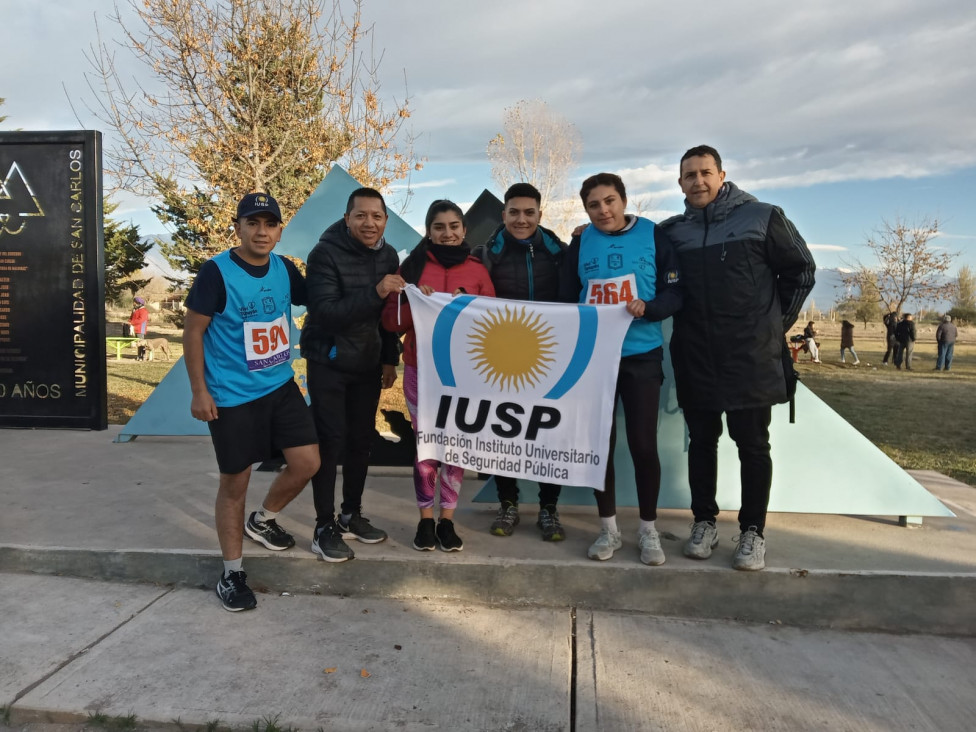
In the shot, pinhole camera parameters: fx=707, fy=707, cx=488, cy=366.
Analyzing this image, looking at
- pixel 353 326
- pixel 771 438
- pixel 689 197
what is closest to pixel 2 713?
pixel 353 326

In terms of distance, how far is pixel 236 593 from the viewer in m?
3.43

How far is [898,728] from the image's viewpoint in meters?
2.53

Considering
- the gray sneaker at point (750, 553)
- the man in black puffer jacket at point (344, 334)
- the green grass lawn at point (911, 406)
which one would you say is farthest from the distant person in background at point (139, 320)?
the gray sneaker at point (750, 553)

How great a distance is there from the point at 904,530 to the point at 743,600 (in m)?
1.50

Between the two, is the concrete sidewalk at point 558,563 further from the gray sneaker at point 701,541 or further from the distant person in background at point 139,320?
the distant person in background at point 139,320

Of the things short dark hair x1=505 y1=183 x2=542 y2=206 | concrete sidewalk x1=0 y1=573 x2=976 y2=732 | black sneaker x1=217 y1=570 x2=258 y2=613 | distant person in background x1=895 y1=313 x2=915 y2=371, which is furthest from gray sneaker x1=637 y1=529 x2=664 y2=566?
distant person in background x1=895 y1=313 x2=915 y2=371

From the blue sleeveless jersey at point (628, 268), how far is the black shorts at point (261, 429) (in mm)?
1613

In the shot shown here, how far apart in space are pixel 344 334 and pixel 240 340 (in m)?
0.53

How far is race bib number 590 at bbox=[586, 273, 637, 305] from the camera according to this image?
3561 mm

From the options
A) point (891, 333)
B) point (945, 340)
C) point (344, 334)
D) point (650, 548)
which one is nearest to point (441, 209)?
point (344, 334)

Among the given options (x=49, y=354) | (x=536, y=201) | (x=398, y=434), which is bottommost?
(x=398, y=434)

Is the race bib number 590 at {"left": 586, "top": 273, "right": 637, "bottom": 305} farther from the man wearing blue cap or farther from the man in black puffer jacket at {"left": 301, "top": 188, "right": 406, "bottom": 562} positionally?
the man wearing blue cap

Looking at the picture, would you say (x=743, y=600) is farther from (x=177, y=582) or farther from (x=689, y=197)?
(x=177, y=582)

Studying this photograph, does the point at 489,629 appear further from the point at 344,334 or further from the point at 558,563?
the point at 344,334
